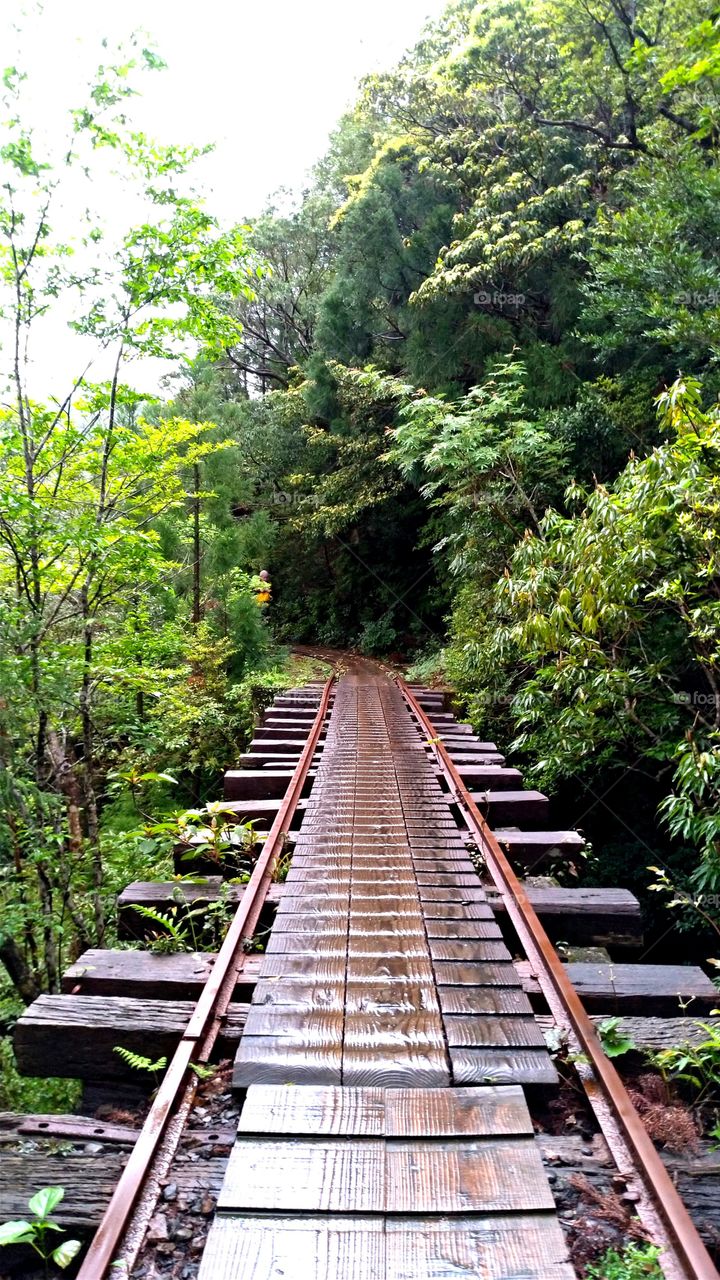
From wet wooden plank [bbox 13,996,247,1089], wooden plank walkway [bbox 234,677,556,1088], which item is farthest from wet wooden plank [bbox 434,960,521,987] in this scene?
wet wooden plank [bbox 13,996,247,1089]

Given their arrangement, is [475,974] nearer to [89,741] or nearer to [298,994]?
[298,994]

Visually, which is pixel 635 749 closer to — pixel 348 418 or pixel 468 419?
pixel 468 419

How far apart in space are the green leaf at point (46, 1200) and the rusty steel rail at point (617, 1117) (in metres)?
1.47

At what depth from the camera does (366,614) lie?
21.4 metres

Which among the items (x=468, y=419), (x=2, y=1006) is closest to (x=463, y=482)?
(x=468, y=419)

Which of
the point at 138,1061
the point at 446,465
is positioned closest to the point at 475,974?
the point at 138,1061

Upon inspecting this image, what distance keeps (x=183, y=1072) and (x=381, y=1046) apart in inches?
25.0

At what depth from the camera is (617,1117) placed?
6.63 feet

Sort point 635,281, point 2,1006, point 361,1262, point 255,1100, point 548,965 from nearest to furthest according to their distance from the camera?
point 361,1262 → point 255,1100 → point 548,965 → point 2,1006 → point 635,281

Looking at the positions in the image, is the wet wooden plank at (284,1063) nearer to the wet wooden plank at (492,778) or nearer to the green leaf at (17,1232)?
the green leaf at (17,1232)

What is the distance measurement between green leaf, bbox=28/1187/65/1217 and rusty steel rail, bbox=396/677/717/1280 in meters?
1.47

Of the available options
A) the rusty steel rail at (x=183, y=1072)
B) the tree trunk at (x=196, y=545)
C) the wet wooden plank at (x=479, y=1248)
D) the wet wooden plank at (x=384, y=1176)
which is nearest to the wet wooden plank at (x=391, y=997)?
the rusty steel rail at (x=183, y=1072)

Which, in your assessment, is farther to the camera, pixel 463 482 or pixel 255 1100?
pixel 463 482

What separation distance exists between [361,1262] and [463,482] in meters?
10.5
